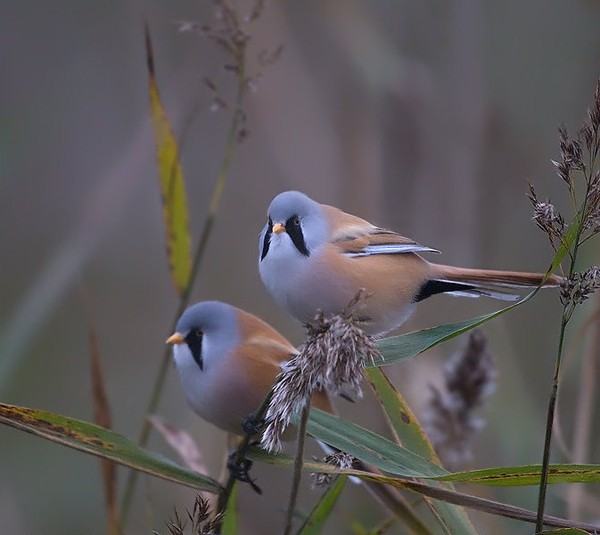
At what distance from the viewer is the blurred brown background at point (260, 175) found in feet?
9.84

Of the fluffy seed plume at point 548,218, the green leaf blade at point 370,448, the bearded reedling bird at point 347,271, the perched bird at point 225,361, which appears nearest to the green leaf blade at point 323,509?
the green leaf blade at point 370,448

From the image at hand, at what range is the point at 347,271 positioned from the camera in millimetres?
1967

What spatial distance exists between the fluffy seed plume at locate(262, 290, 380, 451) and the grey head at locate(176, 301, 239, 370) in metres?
0.94

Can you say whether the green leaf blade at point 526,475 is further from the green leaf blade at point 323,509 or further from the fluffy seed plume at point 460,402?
the fluffy seed plume at point 460,402

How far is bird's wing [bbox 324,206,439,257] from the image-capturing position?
204cm

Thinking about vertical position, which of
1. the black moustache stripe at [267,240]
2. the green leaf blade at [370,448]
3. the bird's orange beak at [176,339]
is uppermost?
the black moustache stripe at [267,240]

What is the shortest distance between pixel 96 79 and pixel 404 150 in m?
2.64

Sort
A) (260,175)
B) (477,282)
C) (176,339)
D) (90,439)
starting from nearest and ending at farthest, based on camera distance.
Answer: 1. (90,439)
2. (477,282)
3. (176,339)
4. (260,175)

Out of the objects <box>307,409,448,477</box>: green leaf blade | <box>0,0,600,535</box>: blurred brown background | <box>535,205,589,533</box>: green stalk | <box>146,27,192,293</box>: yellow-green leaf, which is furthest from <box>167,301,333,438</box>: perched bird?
<box>535,205,589,533</box>: green stalk

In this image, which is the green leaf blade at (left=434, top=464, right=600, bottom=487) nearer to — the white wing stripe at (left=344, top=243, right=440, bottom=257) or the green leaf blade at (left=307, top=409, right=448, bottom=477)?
the green leaf blade at (left=307, top=409, right=448, bottom=477)

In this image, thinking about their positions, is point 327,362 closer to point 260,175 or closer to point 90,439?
point 90,439

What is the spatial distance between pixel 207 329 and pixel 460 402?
0.66m

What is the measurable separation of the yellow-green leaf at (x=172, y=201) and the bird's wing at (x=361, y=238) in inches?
14.3

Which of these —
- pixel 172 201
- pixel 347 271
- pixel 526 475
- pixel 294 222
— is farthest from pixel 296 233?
pixel 526 475
